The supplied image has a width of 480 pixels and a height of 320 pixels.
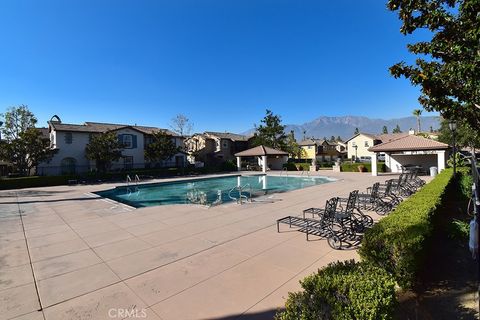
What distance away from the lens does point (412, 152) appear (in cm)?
2491

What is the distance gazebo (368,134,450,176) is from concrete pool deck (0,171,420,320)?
21490 mm

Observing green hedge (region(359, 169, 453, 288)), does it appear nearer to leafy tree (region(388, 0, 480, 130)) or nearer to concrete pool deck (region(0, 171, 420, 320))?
concrete pool deck (region(0, 171, 420, 320))

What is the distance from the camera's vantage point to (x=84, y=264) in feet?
18.6

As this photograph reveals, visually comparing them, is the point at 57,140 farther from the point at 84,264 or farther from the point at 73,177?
the point at 84,264

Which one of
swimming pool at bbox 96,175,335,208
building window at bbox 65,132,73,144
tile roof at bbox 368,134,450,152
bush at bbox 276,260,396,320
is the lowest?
swimming pool at bbox 96,175,335,208

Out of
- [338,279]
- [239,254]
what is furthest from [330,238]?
[338,279]

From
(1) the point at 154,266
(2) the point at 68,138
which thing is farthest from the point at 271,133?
(1) the point at 154,266

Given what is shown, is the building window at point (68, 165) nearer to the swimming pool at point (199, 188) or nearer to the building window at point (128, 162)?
the building window at point (128, 162)

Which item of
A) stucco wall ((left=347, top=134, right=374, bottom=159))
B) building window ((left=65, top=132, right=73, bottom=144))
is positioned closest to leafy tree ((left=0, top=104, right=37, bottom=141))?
building window ((left=65, top=132, right=73, bottom=144))

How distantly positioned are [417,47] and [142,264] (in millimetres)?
8402

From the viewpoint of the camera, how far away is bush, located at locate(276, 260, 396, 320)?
2.38 metres

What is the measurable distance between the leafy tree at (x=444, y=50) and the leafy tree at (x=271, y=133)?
4246 centimetres

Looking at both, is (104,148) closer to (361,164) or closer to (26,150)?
(26,150)

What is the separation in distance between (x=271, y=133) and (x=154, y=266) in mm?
45272
